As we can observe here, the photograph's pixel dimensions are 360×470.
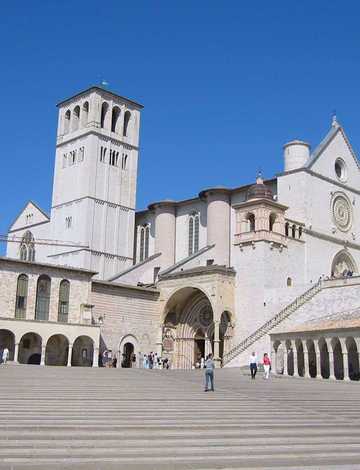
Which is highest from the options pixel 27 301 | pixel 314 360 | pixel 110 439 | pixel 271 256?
pixel 271 256

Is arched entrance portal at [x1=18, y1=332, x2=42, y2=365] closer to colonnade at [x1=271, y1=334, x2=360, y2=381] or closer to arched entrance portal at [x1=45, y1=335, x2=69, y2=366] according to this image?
arched entrance portal at [x1=45, y1=335, x2=69, y2=366]

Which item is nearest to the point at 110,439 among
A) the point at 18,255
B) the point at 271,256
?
the point at 271,256

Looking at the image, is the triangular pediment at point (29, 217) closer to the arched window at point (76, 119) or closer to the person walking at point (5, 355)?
the arched window at point (76, 119)

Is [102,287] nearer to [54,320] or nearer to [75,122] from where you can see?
[54,320]

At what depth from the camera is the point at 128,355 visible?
43.6 meters

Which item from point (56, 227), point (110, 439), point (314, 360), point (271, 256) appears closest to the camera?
point (110, 439)

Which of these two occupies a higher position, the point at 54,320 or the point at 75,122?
the point at 75,122

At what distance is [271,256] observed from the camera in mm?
41125

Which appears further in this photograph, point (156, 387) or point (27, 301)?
point (27, 301)

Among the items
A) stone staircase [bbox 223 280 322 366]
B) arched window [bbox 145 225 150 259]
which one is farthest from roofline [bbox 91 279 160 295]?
arched window [bbox 145 225 150 259]

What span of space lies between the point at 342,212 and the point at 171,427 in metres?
37.5

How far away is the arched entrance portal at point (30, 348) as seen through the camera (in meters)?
38.1

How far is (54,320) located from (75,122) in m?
25.2

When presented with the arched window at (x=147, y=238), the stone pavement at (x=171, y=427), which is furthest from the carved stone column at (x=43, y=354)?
the arched window at (x=147, y=238)
